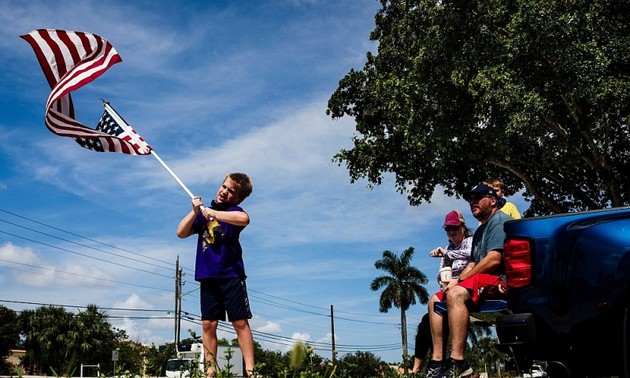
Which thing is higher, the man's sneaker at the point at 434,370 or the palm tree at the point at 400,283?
the palm tree at the point at 400,283

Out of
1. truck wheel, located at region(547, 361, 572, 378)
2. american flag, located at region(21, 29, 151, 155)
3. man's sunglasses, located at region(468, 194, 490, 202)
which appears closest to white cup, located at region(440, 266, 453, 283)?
man's sunglasses, located at region(468, 194, 490, 202)

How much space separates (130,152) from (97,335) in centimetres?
5712

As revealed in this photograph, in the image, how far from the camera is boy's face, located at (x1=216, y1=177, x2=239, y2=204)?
607 centimetres

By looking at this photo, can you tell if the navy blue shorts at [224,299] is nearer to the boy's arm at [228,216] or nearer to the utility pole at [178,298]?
the boy's arm at [228,216]

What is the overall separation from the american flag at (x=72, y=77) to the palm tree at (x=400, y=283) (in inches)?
2481

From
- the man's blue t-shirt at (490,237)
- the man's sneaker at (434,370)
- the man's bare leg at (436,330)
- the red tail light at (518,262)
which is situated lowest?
the man's sneaker at (434,370)

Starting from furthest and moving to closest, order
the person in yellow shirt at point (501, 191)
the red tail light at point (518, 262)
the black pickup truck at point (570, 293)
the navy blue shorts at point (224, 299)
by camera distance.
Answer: the person in yellow shirt at point (501, 191) < the navy blue shorts at point (224, 299) < the red tail light at point (518, 262) < the black pickup truck at point (570, 293)

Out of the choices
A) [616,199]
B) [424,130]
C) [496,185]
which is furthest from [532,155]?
[496,185]

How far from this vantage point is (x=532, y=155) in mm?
21375

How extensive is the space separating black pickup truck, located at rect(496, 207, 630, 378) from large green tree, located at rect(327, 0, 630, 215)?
496 inches

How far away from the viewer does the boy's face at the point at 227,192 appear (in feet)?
19.9

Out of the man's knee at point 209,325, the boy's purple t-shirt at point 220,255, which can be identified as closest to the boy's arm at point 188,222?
the boy's purple t-shirt at point 220,255

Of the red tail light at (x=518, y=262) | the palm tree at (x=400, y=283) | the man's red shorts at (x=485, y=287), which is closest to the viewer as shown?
the red tail light at (x=518, y=262)

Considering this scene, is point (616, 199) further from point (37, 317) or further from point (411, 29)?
point (37, 317)
